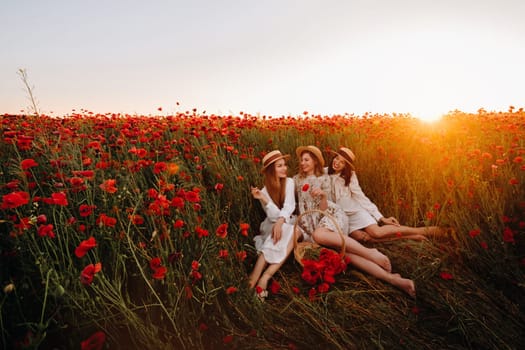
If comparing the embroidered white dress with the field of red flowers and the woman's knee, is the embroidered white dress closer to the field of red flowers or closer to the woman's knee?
the woman's knee

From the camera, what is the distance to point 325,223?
9.78 feet

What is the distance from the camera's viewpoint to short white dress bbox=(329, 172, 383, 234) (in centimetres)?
336

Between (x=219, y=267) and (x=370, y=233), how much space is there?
1860mm

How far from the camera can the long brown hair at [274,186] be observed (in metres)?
3.30

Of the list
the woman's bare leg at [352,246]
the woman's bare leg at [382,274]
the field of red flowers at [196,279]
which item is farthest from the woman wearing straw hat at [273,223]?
the woman's bare leg at [382,274]

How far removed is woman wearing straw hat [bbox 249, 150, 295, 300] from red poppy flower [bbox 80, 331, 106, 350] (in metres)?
1.01

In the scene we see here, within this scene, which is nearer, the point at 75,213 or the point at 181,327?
the point at 181,327

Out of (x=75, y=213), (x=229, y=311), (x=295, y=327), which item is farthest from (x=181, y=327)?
(x=75, y=213)

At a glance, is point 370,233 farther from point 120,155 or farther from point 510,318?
point 120,155

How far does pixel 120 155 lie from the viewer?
133 inches

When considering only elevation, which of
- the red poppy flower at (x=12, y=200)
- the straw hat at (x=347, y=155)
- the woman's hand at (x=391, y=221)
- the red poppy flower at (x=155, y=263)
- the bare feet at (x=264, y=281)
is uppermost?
the red poppy flower at (x=12, y=200)

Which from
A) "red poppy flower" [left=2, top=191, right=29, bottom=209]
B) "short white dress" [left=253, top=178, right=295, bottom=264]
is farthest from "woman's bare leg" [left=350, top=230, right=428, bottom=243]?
"red poppy flower" [left=2, top=191, right=29, bottom=209]

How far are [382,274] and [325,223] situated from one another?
2.20 feet

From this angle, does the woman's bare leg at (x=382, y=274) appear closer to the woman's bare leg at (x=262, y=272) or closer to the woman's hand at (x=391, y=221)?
the woman's bare leg at (x=262, y=272)
